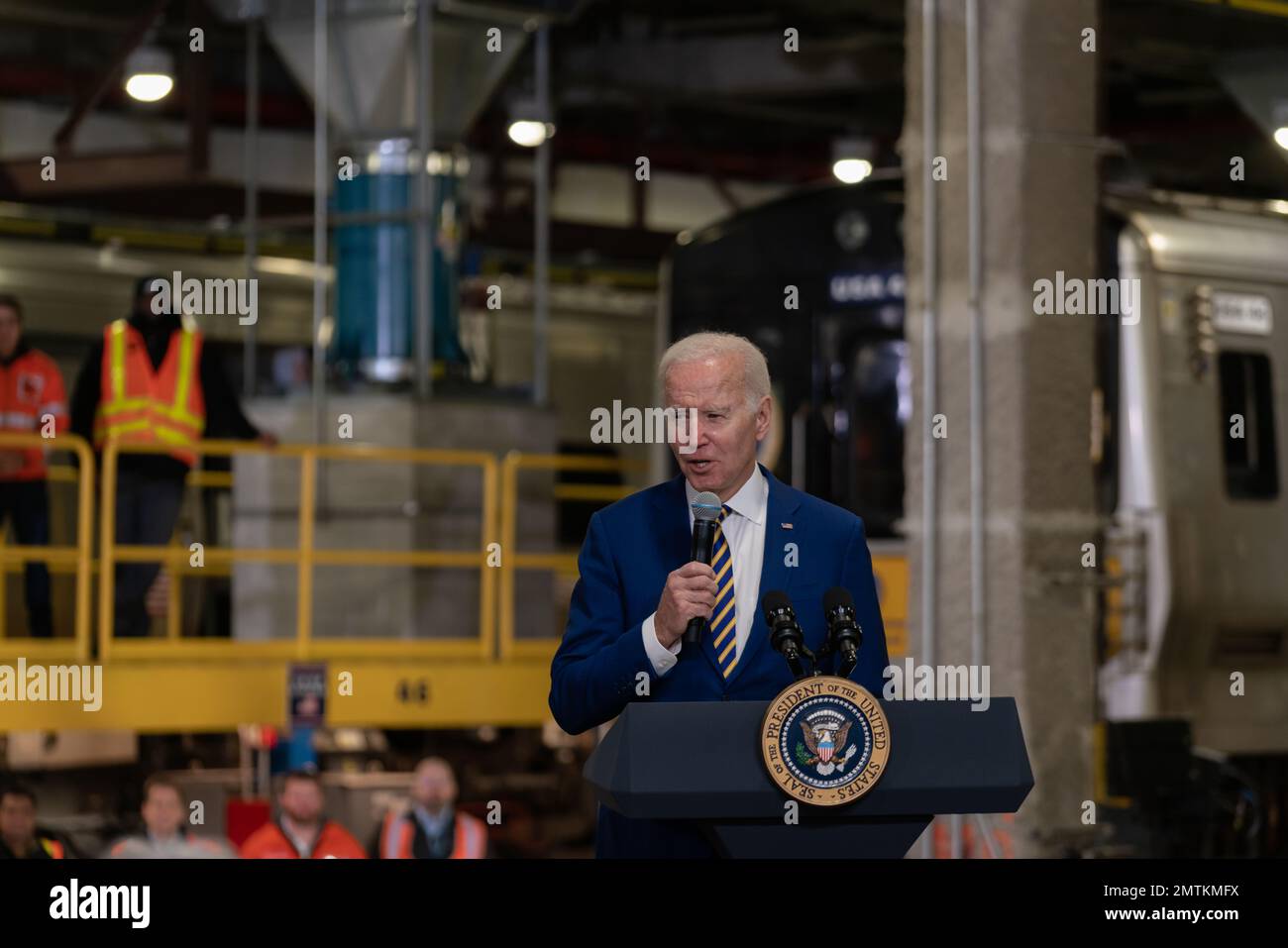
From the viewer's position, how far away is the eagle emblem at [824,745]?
286 cm

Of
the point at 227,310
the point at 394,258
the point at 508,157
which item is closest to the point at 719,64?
the point at 508,157

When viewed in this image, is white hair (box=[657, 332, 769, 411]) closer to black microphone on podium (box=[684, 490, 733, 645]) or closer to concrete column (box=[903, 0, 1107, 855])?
black microphone on podium (box=[684, 490, 733, 645])

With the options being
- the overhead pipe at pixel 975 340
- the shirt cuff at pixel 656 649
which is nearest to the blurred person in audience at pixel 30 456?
the overhead pipe at pixel 975 340

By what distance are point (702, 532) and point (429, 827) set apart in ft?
25.8

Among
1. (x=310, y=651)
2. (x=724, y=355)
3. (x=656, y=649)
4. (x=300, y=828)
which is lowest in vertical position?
(x=300, y=828)

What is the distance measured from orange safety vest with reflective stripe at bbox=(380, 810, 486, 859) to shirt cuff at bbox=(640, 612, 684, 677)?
7.59 m

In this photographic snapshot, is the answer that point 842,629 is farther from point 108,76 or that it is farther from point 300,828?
point 108,76

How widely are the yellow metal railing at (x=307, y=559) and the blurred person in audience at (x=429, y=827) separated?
0.87 meters

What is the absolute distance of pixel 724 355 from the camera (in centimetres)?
316

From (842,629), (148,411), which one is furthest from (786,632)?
(148,411)

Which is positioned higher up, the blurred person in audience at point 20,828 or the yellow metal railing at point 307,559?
the yellow metal railing at point 307,559

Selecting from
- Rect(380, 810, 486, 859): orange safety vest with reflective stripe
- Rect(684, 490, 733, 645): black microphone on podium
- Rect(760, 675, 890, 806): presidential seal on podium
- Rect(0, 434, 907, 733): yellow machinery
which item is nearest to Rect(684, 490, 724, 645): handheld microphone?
Rect(684, 490, 733, 645): black microphone on podium

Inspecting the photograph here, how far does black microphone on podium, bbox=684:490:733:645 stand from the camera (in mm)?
3057

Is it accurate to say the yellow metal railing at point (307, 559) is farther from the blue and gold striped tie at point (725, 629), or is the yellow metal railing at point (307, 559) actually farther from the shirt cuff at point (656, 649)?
the shirt cuff at point (656, 649)
